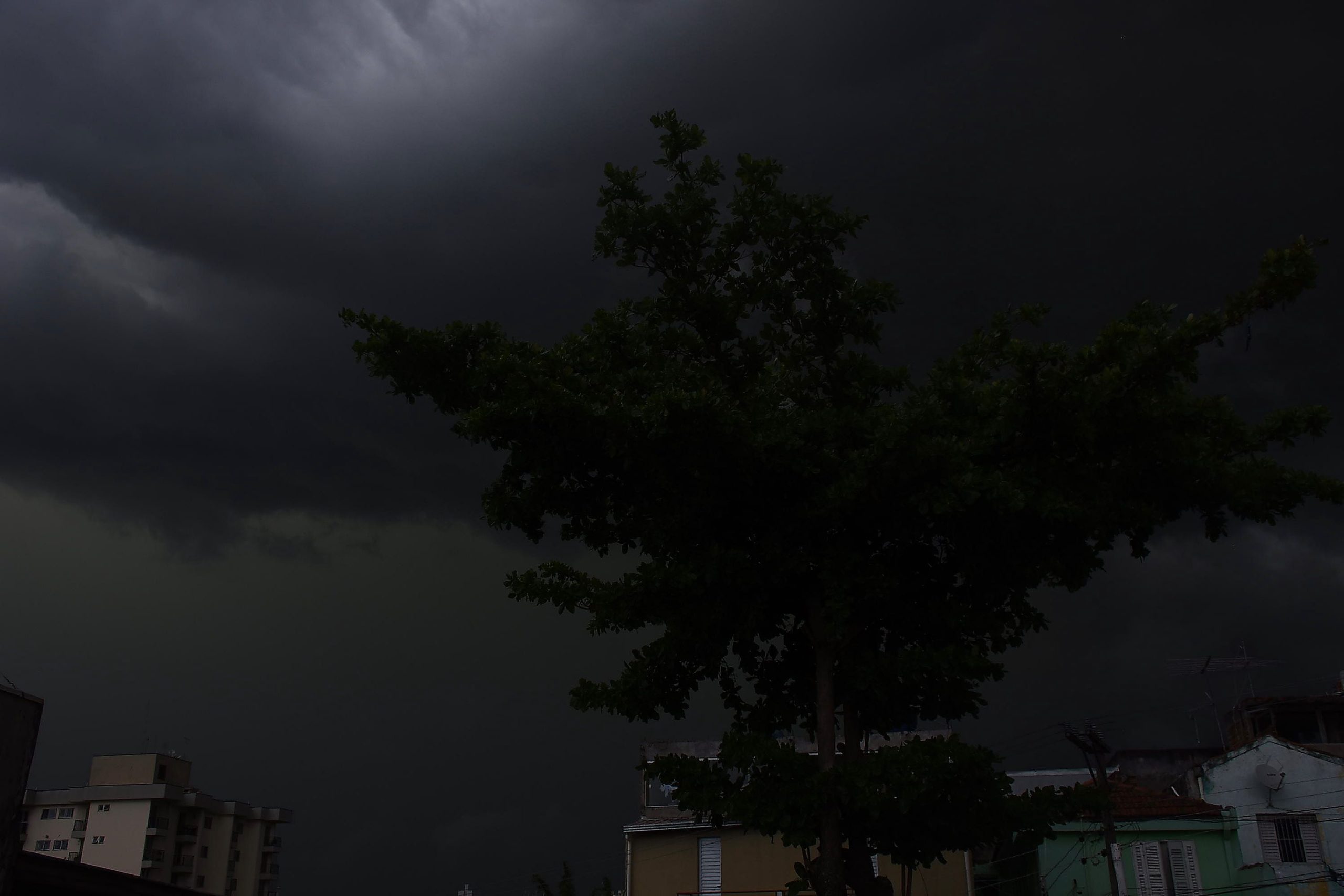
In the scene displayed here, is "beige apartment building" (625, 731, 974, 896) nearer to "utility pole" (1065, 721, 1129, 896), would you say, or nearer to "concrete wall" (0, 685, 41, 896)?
"utility pole" (1065, 721, 1129, 896)

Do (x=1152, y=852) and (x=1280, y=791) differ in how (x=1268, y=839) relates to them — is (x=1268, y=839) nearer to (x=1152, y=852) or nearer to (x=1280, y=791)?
(x=1280, y=791)

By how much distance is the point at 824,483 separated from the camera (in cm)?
1411

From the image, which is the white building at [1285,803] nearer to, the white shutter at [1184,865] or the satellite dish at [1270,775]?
the satellite dish at [1270,775]

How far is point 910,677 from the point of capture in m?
13.7

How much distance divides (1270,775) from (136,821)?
78950 millimetres

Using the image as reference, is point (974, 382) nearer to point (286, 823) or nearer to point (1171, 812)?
point (1171, 812)

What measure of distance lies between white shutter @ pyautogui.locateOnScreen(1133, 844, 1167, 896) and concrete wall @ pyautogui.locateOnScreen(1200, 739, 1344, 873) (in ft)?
8.54

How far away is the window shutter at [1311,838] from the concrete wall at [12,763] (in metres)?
34.6

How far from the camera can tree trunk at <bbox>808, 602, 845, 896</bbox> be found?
42.7 feet

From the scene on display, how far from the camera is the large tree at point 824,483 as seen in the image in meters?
12.7

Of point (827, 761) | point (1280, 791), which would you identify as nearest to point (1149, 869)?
point (1280, 791)

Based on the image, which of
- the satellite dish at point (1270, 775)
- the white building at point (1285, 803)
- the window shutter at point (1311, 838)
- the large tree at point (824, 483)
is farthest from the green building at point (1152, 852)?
the large tree at point (824, 483)

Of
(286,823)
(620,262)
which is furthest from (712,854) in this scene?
(286,823)

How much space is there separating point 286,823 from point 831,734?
3896 inches
